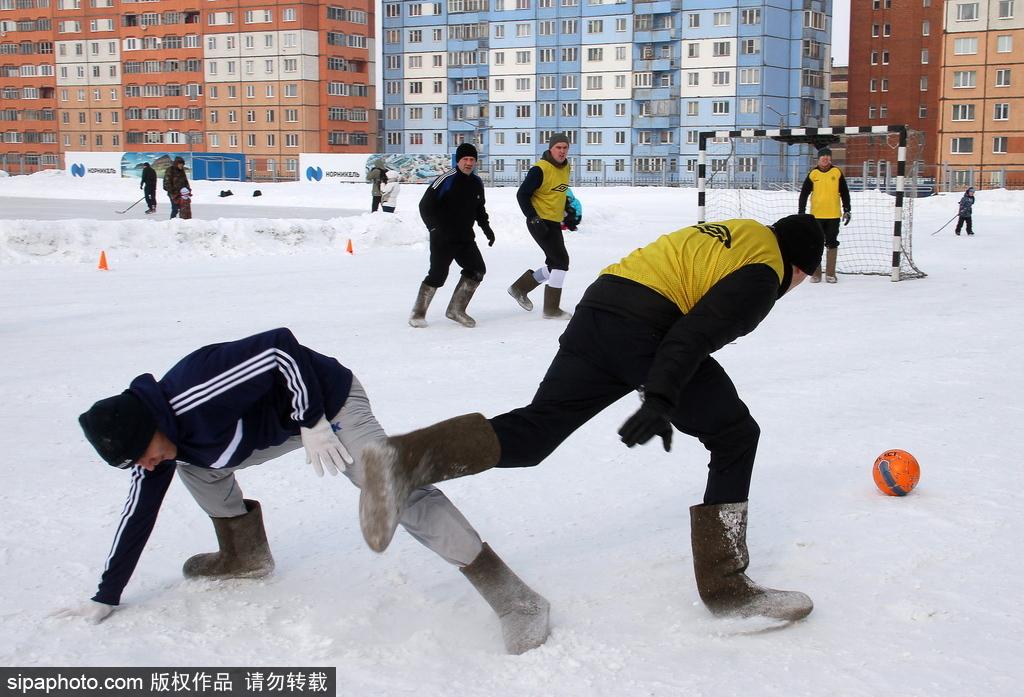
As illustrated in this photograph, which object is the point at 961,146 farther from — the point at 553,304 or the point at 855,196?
the point at 553,304

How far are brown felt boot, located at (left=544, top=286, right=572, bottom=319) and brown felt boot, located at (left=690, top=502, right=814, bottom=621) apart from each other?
6.83 meters

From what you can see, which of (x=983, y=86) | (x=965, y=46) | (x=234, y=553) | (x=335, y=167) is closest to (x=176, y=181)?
(x=234, y=553)

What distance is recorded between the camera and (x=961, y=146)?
64375mm

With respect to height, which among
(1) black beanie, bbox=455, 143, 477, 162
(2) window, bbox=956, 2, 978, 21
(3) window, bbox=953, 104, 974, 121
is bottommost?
(1) black beanie, bbox=455, 143, 477, 162

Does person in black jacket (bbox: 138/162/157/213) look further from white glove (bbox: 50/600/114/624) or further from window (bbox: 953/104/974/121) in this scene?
window (bbox: 953/104/974/121)

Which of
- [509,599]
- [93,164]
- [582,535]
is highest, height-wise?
[93,164]

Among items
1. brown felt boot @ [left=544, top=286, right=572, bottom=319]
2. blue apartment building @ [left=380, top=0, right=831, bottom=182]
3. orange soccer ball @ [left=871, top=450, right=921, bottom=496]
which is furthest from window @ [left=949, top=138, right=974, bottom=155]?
orange soccer ball @ [left=871, top=450, right=921, bottom=496]

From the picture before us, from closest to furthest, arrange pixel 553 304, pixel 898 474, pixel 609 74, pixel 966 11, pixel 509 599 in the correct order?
1. pixel 509 599
2. pixel 898 474
3. pixel 553 304
4. pixel 966 11
5. pixel 609 74

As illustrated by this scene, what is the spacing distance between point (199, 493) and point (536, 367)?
4427 mm

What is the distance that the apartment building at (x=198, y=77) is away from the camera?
85812mm

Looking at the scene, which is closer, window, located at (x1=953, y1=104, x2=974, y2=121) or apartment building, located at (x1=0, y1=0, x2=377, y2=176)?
window, located at (x1=953, y1=104, x2=974, y2=121)

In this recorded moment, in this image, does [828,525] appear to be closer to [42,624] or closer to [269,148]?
[42,624]

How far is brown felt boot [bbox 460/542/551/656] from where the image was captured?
3.23m

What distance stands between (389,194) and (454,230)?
617 inches
